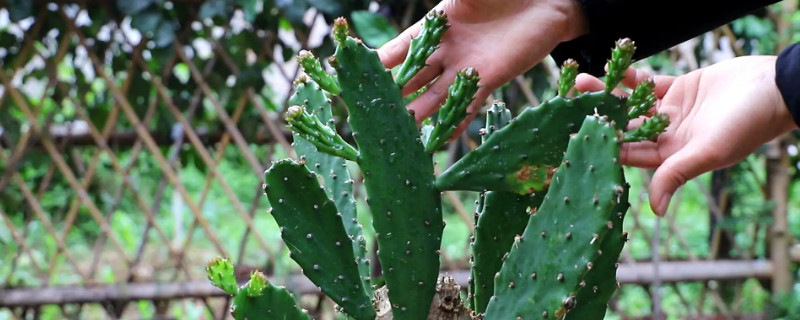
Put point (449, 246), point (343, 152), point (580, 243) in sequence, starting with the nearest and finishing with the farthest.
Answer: point (580, 243) < point (343, 152) < point (449, 246)

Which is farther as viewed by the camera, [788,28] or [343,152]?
[788,28]

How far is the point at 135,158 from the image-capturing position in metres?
2.48

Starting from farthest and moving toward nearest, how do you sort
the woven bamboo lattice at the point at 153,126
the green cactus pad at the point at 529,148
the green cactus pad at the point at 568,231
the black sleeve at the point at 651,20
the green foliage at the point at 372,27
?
the woven bamboo lattice at the point at 153,126, the green foliage at the point at 372,27, the black sleeve at the point at 651,20, the green cactus pad at the point at 529,148, the green cactus pad at the point at 568,231

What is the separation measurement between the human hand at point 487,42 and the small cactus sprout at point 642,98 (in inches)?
5.4

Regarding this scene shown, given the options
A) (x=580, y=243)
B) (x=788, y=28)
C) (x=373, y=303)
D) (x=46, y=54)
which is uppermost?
(x=46, y=54)

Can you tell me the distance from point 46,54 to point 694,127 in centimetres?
220

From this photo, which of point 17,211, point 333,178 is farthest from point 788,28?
point 17,211

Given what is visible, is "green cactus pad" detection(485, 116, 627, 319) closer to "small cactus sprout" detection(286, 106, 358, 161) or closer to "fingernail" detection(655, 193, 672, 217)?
"fingernail" detection(655, 193, 672, 217)

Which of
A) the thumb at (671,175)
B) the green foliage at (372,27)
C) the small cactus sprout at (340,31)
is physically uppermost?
the green foliage at (372,27)

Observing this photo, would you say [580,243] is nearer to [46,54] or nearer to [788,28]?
[788,28]

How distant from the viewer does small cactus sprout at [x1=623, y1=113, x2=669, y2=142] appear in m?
0.78

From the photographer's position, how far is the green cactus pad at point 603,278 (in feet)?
2.45

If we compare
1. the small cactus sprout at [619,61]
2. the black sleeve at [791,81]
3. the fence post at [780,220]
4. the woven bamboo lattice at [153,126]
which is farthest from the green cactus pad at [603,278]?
the fence post at [780,220]

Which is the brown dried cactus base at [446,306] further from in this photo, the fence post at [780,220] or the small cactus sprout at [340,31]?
the fence post at [780,220]
